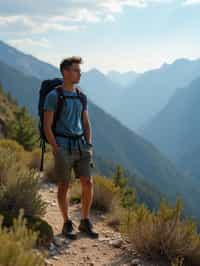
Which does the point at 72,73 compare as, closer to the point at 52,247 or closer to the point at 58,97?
the point at 58,97

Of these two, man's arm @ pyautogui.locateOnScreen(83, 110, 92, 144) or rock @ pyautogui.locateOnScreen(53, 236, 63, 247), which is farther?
man's arm @ pyautogui.locateOnScreen(83, 110, 92, 144)

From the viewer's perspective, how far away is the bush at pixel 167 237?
5309mm

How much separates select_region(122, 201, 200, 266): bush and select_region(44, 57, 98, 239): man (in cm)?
93

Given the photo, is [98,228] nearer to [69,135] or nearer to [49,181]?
[69,135]

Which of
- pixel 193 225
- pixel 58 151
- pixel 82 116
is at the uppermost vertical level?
pixel 82 116

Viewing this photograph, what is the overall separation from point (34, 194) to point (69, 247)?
86cm

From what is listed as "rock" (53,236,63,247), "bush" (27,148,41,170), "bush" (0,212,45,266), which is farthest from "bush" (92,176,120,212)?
"bush" (0,212,45,266)

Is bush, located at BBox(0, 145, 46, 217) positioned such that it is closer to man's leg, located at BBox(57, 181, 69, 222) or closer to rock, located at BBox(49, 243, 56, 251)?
man's leg, located at BBox(57, 181, 69, 222)

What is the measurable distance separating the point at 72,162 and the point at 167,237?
153 cm

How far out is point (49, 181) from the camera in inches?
399

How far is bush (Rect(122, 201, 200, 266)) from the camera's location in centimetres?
531

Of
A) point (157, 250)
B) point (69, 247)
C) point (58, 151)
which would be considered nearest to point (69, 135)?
point (58, 151)

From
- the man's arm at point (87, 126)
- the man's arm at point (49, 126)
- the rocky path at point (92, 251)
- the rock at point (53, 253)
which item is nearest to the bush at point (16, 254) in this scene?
the rocky path at point (92, 251)

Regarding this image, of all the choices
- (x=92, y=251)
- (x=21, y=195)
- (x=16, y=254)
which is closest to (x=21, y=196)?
(x=21, y=195)
